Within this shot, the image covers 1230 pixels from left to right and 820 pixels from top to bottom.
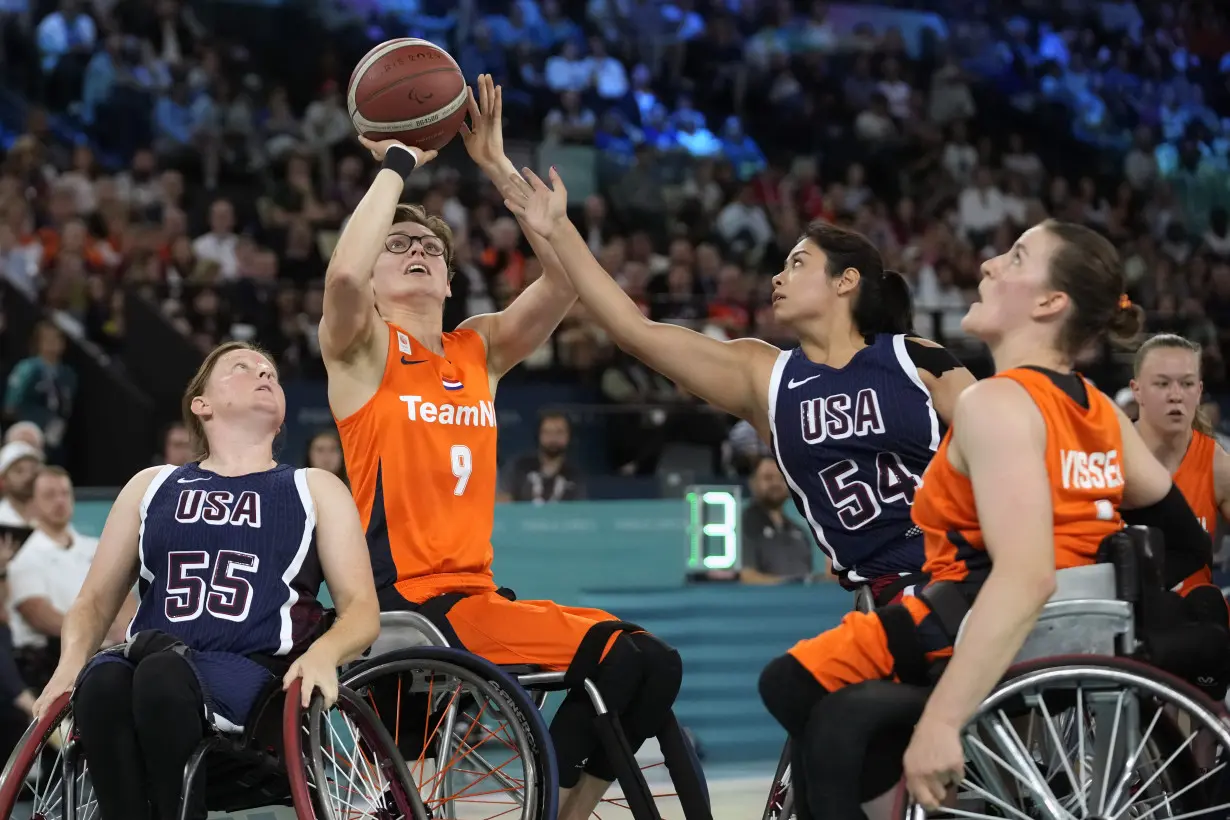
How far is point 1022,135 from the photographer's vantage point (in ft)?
53.6

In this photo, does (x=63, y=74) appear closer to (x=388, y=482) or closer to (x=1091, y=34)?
(x=388, y=482)

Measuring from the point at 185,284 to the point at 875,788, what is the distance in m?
7.73

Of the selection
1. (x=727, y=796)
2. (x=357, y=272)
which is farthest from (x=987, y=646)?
(x=727, y=796)

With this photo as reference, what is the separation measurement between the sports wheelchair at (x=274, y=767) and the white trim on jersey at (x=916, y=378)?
1.44 m

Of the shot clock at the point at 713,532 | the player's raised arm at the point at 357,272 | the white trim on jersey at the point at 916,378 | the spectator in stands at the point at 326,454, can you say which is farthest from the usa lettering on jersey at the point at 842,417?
the spectator in stands at the point at 326,454

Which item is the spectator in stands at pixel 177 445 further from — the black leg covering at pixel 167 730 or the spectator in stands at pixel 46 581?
the black leg covering at pixel 167 730

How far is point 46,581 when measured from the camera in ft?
21.6

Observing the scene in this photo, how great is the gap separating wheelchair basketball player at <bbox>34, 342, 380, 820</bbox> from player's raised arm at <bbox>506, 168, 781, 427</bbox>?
779mm

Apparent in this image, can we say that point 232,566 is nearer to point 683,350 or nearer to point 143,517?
point 143,517

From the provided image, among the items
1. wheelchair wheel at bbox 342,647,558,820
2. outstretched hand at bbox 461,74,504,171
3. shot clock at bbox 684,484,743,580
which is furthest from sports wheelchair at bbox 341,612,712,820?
shot clock at bbox 684,484,743,580

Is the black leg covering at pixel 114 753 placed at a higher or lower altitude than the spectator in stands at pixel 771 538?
lower

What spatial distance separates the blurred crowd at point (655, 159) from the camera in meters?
10.4

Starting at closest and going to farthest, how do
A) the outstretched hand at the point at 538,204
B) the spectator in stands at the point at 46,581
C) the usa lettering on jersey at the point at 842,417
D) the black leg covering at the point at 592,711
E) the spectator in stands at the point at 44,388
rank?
1. the black leg covering at the point at 592,711
2. the usa lettering on jersey at the point at 842,417
3. the outstretched hand at the point at 538,204
4. the spectator in stands at the point at 46,581
5. the spectator in stands at the point at 44,388

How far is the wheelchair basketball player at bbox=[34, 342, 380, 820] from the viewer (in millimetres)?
3248
